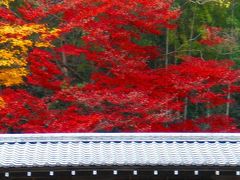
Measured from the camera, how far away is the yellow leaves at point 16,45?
13887 millimetres

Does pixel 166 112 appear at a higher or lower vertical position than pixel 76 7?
lower

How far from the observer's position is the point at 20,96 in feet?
46.4

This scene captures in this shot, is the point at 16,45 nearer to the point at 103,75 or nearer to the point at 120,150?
the point at 103,75

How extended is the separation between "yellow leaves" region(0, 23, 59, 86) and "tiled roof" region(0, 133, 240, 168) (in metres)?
4.57

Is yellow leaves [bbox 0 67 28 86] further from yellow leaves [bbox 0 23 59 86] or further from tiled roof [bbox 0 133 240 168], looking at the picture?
tiled roof [bbox 0 133 240 168]

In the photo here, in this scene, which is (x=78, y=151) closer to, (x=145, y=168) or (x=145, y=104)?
(x=145, y=168)

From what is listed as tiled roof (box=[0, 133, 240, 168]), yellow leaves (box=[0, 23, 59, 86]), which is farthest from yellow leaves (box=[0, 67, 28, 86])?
tiled roof (box=[0, 133, 240, 168])

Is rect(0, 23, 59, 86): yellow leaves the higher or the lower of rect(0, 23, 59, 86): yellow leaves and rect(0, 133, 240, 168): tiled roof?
the higher

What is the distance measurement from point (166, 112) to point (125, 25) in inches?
111

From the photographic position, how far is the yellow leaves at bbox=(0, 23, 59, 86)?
13.9 metres

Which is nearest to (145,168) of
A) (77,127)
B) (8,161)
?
(8,161)

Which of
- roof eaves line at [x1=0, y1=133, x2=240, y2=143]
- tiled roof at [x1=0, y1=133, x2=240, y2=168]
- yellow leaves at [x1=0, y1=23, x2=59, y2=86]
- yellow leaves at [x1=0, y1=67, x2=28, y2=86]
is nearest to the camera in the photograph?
tiled roof at [x1=0, y1=133, x2=240, y2=168]

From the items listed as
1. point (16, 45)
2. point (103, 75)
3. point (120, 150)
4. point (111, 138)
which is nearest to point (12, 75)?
point (16, 45)

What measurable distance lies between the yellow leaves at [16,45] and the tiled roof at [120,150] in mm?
4574
